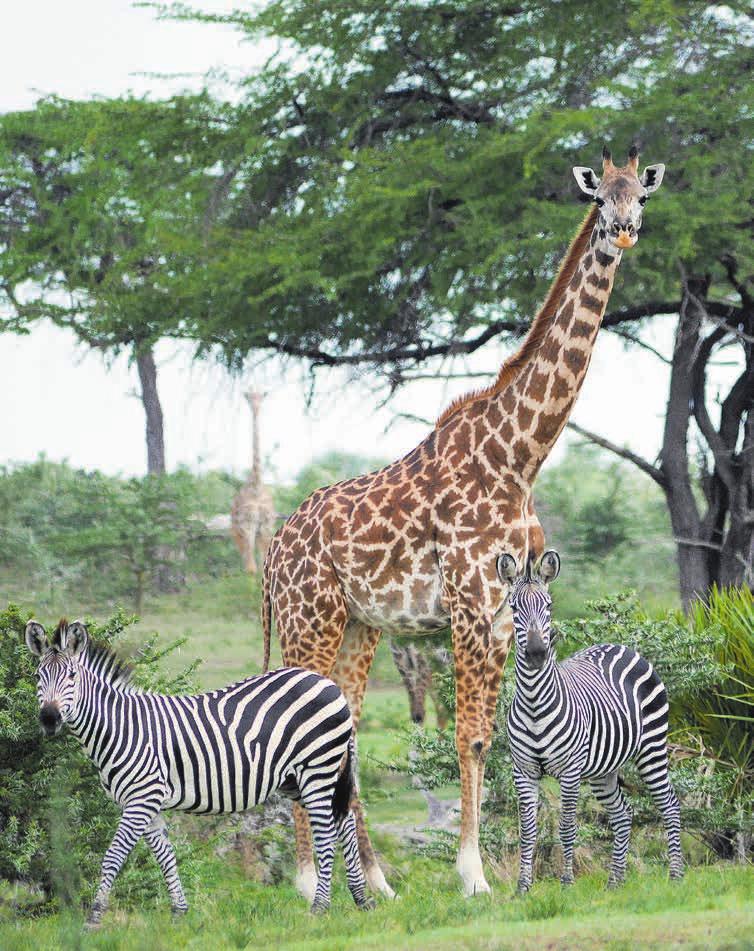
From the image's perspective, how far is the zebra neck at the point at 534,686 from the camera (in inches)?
271

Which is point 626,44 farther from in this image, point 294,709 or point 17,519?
point 17,519

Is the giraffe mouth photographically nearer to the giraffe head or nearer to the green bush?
the giraffe head

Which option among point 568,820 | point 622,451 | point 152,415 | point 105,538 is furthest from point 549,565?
point 152,415

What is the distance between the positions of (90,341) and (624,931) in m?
17.3

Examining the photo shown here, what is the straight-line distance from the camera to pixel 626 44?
1784 centimetres

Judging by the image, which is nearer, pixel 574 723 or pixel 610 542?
pixel 574 723

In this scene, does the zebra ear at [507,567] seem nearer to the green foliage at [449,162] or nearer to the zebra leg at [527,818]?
the zebra leg at [527,818]

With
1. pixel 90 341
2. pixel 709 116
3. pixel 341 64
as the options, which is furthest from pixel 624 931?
pixel 90 341

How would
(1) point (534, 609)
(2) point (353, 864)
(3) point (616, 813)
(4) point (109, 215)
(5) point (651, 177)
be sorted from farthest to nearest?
1. (4) point (109, 215)
2. (3) point (616, 813)
3. (5) point (651, 177)
4. (2) point (353, 864)
5. (1) point (534, 609)

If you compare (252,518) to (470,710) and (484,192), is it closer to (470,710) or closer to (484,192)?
(484,192)

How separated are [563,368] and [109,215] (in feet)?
68.0

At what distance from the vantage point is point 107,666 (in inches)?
279

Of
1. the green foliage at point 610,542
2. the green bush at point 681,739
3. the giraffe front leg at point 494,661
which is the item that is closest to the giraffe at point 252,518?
the green foliage at point 610,542

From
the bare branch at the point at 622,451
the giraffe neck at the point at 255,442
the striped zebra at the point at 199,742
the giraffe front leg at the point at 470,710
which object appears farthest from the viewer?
the giraffe neck at the point at 255,442
